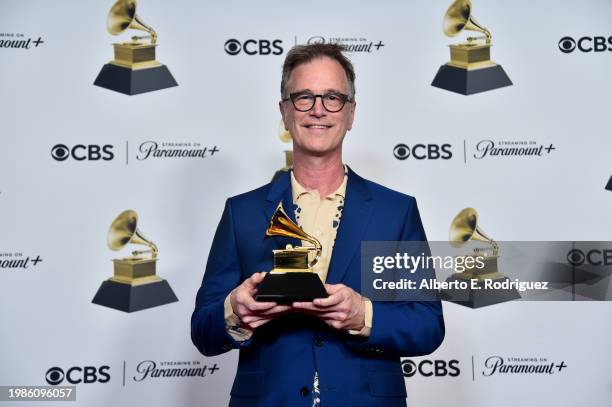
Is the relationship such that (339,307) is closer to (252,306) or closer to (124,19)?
(252,306)

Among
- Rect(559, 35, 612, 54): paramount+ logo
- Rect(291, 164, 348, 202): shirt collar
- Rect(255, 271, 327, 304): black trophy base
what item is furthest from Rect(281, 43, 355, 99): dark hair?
Rect(559, 35, 612, 54): paramount+ logo

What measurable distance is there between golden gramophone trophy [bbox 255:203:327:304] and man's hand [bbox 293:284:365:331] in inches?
0.8

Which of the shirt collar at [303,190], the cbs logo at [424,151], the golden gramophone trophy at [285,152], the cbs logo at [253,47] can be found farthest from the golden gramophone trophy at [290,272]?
the cbs logo at [253,47]

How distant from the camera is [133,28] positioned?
11.0 ft

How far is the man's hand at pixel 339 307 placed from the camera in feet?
5.61

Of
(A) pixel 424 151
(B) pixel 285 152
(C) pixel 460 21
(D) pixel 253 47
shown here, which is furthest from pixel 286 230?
(C) pixel 460 21

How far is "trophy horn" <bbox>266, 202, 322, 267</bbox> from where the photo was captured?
1.83 meters

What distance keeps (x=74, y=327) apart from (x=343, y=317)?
1.81m

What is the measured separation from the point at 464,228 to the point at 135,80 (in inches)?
61.3

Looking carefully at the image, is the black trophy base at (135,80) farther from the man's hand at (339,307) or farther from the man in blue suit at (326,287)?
the man's hand at (339,307)

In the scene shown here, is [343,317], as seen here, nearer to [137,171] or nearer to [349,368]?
[349,368]

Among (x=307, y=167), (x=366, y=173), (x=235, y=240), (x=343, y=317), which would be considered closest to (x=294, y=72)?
(x=307, y=167)

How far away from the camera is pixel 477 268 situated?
328 cm

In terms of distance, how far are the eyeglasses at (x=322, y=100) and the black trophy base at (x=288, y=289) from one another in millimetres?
478
